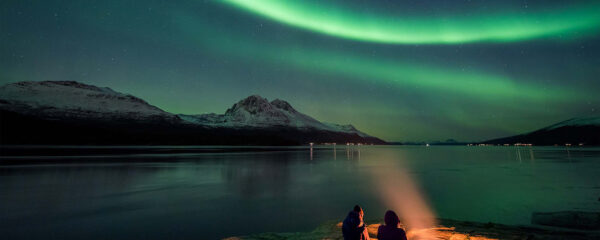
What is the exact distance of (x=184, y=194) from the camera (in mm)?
24719

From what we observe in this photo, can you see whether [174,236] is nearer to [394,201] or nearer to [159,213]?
[159,213]

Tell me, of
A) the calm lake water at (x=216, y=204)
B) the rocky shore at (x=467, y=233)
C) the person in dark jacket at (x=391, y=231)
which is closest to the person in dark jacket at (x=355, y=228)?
the person in dark jacket at (x=391, y=231)

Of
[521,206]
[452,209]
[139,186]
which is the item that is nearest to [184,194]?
[139,186]

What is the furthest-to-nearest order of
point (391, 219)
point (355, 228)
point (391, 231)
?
point (355, 228) < point (391, 219) < point (391, 231)

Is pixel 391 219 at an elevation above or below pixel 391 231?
above

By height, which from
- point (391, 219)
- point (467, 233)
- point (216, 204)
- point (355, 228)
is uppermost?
point (391, 219)

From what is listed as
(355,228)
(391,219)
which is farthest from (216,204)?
(391,219)

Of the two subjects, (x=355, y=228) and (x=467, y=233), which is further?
(x=467, y=233)

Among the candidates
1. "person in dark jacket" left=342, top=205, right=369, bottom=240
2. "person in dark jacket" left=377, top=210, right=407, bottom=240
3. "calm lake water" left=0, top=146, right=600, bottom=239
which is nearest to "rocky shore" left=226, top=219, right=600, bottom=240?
"calm lake water" left=0, top=146, right=600, bottom=239

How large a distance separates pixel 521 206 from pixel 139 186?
30.0m

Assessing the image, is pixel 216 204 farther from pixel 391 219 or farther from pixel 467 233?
pixel 391 219

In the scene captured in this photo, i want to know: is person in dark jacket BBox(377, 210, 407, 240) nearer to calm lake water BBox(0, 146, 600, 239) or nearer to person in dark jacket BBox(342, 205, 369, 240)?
person in dark jacket BBox(342, 205, 369, 240)

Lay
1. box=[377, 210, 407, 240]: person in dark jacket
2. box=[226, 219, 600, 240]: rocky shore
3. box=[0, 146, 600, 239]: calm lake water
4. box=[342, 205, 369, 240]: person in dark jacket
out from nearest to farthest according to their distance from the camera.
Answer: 1. box=[377, 210, 407, 240]: person in dark jacket
2. box=[342, 205, 369, 240]: person in dark jacket
3. box=[226, 219, 600, 240]: rocky shore
4. box=[0, 146, 600, 239]: calm lake water

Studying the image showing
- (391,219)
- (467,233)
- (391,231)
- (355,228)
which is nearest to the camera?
(391,231)
